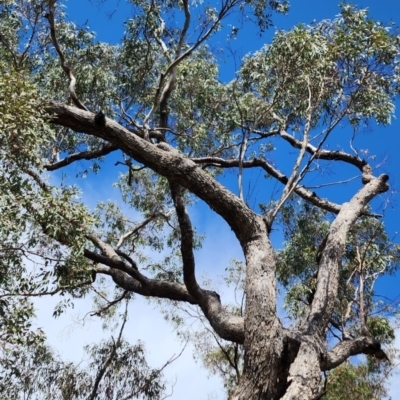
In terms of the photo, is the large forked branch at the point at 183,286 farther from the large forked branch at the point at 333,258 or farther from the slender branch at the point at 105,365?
the slender branch at the point at 105,365

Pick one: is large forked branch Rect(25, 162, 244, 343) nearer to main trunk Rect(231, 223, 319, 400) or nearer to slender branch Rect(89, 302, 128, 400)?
main trunk Rect(231, 223, 319, 400)

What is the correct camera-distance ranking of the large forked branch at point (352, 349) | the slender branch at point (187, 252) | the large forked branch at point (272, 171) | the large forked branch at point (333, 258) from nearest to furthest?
the large forked branch at point (333, 258)
the large forked branch at point (352, 349)
the slender branch at point (187, 252)
the large forked branch at point (272, 171)

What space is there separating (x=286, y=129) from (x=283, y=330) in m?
4.35

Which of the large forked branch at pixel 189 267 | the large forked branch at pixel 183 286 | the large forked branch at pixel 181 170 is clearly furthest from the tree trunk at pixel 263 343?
the large forked branch at pixel 189 267

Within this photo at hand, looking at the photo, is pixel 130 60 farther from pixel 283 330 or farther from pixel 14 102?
pixel 283 330

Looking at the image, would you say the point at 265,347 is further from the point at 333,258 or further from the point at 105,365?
the point at 105,365

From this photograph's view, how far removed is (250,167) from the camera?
7.98m

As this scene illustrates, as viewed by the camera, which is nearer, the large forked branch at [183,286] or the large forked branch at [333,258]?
the large forked branch at [333,258]

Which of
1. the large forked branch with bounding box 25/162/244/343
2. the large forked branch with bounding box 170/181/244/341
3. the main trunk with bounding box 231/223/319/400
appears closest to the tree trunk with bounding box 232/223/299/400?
the main trunk with bounding box 231/223/319/400

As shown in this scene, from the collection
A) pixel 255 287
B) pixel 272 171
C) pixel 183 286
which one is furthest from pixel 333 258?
pixel 272 171

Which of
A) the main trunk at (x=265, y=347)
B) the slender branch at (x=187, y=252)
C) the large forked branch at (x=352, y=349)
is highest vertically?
the slender branch at (x=187, y=252)

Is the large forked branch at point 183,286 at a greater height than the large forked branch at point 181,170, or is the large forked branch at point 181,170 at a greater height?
the large forked branch at point 181,170

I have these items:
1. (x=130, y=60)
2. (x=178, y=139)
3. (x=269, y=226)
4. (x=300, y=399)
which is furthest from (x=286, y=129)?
(x=300, y=399)

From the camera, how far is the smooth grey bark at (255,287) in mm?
4691
